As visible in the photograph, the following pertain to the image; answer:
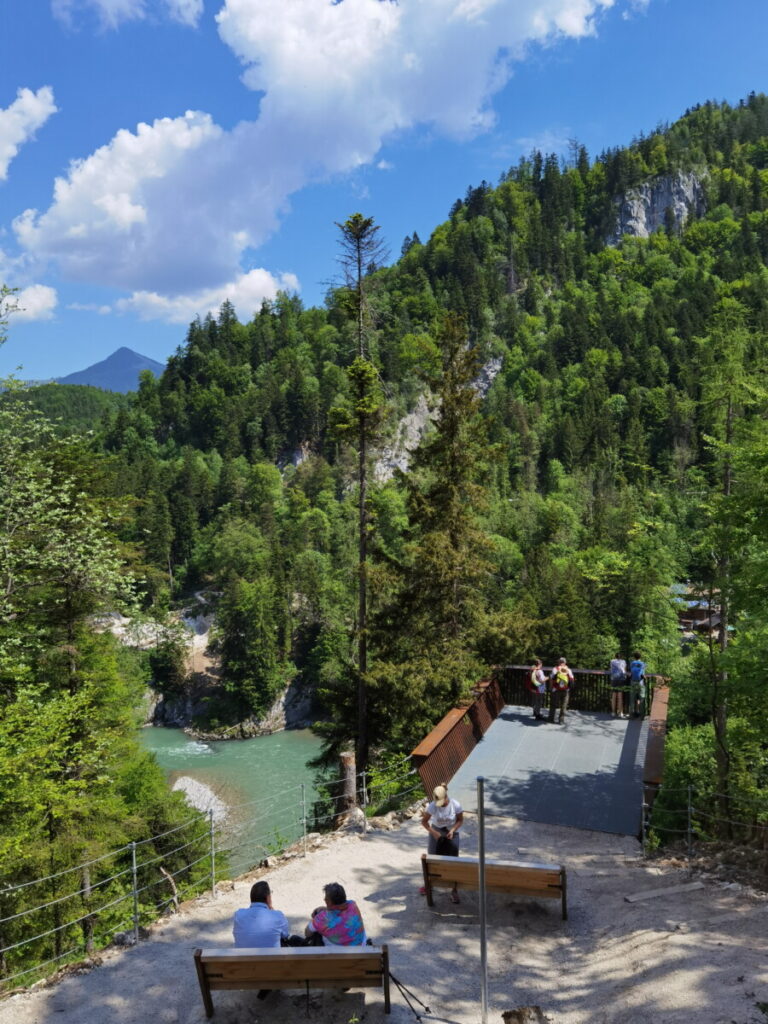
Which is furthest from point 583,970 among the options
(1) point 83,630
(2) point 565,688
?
(1) point 83,630

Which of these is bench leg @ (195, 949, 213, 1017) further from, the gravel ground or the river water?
the river water

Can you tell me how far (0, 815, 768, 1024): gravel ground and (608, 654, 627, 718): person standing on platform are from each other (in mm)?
7187

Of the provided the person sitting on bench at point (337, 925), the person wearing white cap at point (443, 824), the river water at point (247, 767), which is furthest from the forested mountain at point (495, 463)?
the person sitting on bench at point (337, 925)

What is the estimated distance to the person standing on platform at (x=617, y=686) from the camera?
15625 millimetres

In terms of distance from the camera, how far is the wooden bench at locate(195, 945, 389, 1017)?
5.17m

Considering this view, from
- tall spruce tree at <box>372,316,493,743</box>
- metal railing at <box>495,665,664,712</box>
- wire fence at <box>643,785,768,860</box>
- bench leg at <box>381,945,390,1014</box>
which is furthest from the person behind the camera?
metal railing at <box>495,665,664,712</box>

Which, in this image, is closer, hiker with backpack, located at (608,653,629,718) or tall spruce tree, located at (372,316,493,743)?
hiker with backpack, located at (608,653,629,718)

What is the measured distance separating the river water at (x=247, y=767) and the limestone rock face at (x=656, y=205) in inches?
6552

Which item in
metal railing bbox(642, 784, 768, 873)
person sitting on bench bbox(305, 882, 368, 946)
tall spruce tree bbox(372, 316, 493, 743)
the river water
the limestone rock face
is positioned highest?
the limestone rock face

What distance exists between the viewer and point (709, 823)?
12.1 m

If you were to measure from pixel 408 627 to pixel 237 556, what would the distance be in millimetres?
68005

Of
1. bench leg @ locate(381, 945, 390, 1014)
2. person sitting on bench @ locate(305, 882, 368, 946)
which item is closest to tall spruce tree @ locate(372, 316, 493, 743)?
person sitting on bench @ locate(305, 882, 368, 946)

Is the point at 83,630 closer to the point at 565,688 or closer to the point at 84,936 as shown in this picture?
the point at 84,936

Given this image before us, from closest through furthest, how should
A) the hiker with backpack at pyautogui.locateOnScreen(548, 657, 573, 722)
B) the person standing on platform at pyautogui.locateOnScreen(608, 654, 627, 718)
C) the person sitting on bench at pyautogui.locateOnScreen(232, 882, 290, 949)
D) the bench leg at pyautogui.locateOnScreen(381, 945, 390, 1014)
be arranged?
1. the bench leg at pyautogui.locateOnScreen(381, 945, 390, 1014)
2. the person sitting on bench at pyautogui.locateOnScreen(232, 882, 290, 949)
3. the hiker with backpack at pyautogui.locateOnScreen(548, 657, 573, 722)
4. the person standing on platform at pyautogui.locateOnScreen(608, 654, 627, 718)
